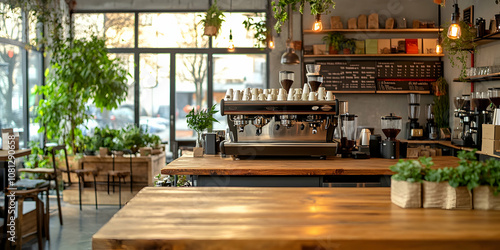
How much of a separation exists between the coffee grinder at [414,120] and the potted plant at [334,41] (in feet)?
4.16

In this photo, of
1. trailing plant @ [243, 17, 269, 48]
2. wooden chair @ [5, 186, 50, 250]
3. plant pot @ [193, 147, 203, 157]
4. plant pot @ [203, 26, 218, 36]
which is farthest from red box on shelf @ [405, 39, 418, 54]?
wooden chair @ [5, 186, 50, 250]

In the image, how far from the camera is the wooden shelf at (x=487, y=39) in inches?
217

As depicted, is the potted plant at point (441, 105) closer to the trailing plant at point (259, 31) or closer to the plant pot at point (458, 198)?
the trailing plant at point (259, 31)

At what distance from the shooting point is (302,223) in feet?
5.91

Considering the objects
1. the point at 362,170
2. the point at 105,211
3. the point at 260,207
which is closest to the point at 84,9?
the point at 105,211

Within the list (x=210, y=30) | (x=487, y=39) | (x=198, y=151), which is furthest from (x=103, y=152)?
(x=487, y=39)

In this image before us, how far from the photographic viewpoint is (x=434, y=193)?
2.03 metres

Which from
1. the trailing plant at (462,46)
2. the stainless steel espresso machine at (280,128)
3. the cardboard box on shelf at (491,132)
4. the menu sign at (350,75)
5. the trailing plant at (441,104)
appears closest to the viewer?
the stainless steel espresso machine at (280,128)

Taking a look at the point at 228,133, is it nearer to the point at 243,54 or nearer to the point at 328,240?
the point at 328,240

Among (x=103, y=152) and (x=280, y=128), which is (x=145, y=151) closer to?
A: (x=103, y=152)

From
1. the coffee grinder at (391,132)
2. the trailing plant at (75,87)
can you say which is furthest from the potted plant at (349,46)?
the coffee grinder at (391,132)

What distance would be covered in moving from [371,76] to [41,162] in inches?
195

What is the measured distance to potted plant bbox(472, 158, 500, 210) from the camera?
77.7 inches

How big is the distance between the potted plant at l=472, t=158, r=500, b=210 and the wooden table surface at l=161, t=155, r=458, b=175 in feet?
4.74
